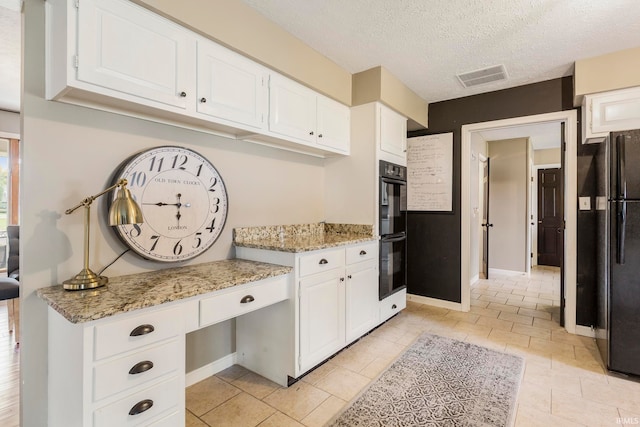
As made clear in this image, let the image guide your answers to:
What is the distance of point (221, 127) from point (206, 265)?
3.08ft

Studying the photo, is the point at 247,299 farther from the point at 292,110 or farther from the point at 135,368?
the point at 292,110

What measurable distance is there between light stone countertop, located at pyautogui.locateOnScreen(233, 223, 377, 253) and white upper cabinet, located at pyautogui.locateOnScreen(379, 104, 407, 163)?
0.86 m

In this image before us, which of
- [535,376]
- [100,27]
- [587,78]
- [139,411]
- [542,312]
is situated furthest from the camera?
[542,312]

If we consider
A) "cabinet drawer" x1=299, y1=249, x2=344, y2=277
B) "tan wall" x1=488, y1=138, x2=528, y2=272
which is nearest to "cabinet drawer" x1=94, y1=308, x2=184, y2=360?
"cabinet drawer" x1=299, y1=249, x2=344, y2=277

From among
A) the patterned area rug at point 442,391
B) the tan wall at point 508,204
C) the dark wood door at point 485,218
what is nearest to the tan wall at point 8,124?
the patterned area rug at point 442,391

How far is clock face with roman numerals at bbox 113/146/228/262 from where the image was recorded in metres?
1.83

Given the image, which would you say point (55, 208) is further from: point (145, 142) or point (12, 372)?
point (12, 372)

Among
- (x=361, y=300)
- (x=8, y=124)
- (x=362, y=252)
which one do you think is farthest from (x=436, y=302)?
(x=8, y=124)

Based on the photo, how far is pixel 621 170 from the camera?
2.18 m

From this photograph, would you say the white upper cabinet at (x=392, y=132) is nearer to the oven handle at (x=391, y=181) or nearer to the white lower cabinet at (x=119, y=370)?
the oven handle at (x=391, y=181)

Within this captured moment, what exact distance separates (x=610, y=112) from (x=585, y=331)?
2004 millimetres

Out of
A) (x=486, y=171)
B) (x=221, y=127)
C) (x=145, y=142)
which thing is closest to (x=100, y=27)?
(x=145, y=142)

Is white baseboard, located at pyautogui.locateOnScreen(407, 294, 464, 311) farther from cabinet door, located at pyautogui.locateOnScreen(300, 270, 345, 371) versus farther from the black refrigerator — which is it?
cabinet door, located at pyautogui.locateOnScreen(300, 270, 345, 371)

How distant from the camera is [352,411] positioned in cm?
188
